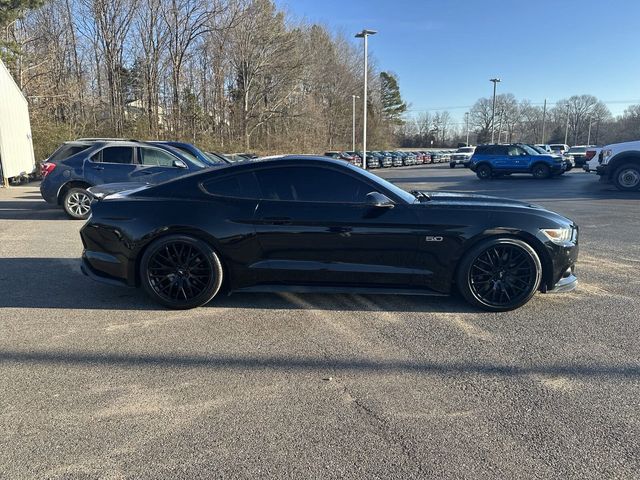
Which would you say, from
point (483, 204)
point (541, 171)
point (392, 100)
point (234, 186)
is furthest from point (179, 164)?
point (392, 100)

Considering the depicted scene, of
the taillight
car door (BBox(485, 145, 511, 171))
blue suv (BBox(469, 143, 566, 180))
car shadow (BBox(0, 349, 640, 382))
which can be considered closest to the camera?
car shadow (BBox(0, 349, 640, 382))

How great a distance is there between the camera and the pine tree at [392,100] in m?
86.7

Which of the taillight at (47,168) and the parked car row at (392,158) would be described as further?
the parked car row at (392,158)

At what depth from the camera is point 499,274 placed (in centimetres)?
438

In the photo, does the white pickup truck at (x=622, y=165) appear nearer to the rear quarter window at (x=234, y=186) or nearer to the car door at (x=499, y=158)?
the car door at (x=499, y=158)

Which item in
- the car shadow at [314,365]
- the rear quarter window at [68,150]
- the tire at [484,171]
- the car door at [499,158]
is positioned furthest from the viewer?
the tire at [484,171]

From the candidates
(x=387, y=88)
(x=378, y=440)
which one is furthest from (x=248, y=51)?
(x=387, y=88)

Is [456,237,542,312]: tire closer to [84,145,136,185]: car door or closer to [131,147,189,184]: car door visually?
[131,147,189,184]: car door

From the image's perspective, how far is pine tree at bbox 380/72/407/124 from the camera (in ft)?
284

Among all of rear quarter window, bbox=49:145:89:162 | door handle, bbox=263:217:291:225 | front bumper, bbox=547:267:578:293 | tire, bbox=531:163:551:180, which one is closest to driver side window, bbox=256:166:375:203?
door handle, bbox=263:217:291:225

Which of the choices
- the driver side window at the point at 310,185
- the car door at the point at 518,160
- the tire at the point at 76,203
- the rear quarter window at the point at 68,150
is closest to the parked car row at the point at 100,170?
the tire at the point at 76,203

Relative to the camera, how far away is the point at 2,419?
2695 mm

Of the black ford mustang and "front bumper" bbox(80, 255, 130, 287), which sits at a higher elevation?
the black ford mustang

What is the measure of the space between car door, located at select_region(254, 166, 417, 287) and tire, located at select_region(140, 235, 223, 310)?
20.5 inches
